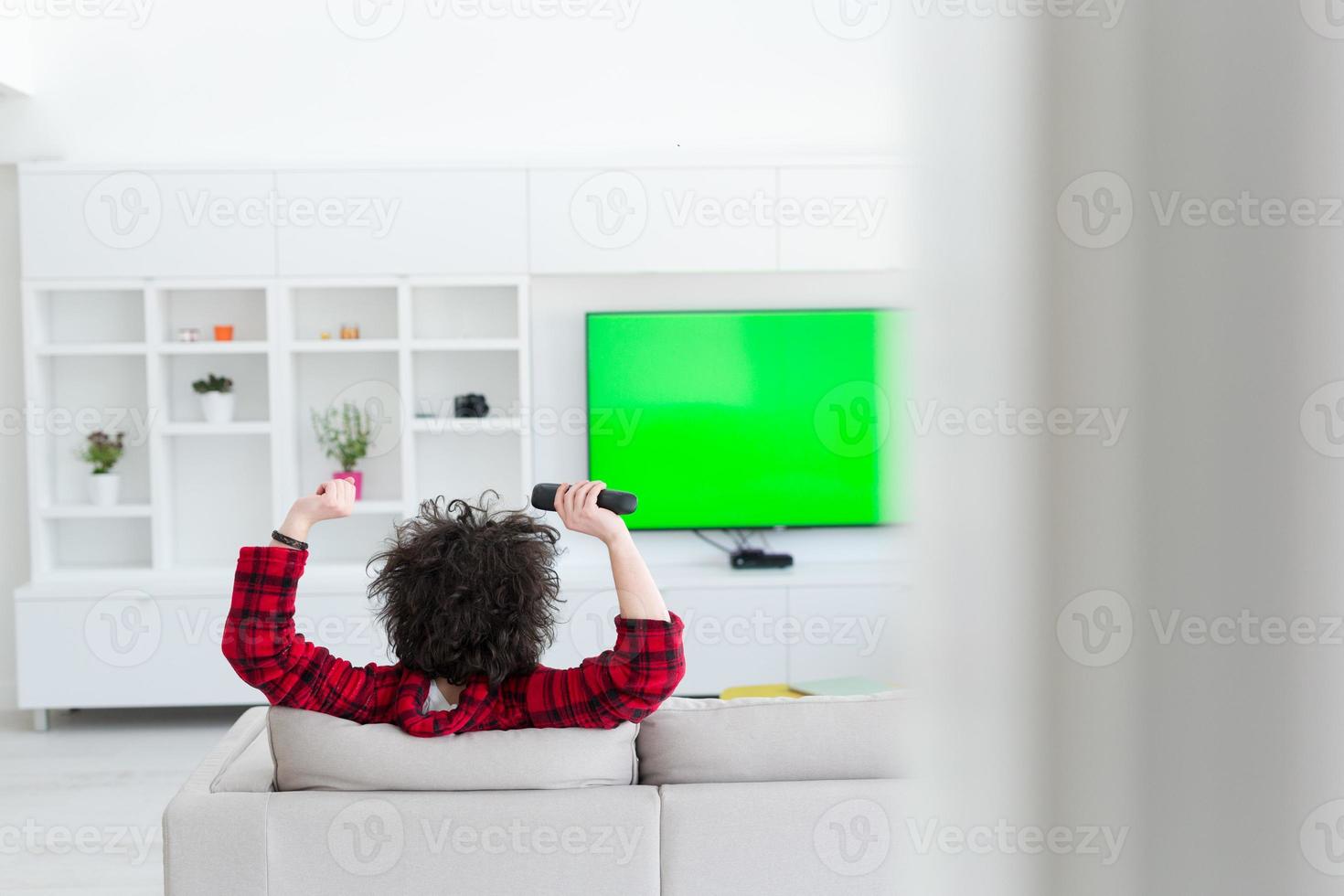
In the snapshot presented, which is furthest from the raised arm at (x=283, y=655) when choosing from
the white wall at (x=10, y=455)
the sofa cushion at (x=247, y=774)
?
the white wall at (x=10, y=455)

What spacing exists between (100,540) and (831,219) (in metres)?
3.23

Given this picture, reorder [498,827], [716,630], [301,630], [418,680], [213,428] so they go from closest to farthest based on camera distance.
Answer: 1. [498,827]
2. [418,680]
3. [301,630]
4. [716,630]
5. [213,428]

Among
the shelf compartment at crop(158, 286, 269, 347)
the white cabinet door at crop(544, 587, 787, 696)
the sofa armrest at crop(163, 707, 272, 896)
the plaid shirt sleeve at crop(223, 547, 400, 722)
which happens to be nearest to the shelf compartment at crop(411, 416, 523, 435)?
the white cabinet door at crop(544, 587, 787, 696)

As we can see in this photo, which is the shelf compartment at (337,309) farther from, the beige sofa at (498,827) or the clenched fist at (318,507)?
the beige sofa at (498,827)

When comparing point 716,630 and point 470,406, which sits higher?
point 470,406

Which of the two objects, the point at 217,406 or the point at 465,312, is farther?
the point at 465,312

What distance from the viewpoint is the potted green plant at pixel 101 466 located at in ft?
15.2

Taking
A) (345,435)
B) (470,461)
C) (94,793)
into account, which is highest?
(345,435)

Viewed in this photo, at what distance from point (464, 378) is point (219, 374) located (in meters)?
0.98

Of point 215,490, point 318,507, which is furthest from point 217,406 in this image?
point 318,507

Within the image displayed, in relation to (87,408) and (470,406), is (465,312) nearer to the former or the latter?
(470,406)

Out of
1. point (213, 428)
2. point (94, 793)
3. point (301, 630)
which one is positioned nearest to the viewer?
point (94, 793)

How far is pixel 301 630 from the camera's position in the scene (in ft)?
14.4

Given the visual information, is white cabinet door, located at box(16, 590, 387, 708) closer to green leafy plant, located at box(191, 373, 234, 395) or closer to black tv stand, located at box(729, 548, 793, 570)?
green leafy plant, located at box(191, 373, 234, 395)
